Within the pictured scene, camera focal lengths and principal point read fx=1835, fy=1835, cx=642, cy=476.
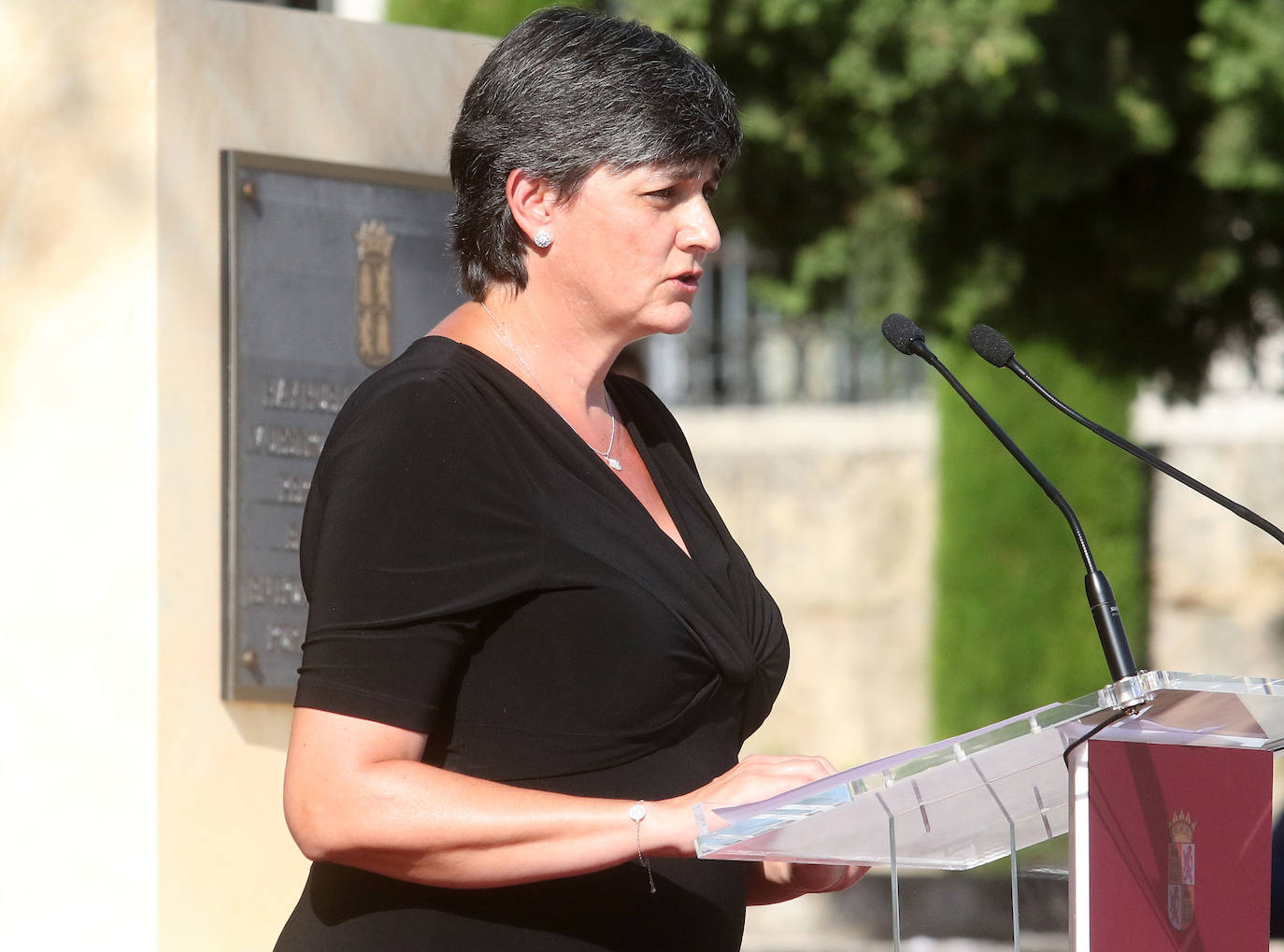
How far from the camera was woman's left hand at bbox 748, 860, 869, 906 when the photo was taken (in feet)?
7.32

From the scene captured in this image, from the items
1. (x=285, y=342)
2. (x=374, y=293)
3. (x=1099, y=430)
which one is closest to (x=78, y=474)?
(x=285, y=342)

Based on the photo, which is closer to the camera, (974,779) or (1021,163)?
(974,779)

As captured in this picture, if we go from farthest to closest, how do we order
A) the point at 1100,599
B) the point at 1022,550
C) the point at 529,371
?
the point at 1022,550, the point at 529,371, the point at 1100,599

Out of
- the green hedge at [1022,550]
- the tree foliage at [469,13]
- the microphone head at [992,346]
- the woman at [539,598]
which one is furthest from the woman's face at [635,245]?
the green hedge at [1022,550]

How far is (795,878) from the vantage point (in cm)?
226

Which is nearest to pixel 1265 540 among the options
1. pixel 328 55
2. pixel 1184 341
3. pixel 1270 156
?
pixel 1184 341

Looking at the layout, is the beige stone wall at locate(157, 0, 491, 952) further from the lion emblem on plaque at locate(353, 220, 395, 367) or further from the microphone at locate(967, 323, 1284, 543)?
the microphone at locate(967, 323, 1284, 543)

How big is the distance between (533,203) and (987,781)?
859 millimetres

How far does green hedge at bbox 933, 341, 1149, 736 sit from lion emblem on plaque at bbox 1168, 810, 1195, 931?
7.43m

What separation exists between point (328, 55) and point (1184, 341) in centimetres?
596

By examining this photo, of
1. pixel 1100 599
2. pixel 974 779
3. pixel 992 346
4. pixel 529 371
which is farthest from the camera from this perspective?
pixel 992 346

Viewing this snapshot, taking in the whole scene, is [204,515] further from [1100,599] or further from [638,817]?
[1100,599]

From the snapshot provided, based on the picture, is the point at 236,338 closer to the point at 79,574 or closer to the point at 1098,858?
the point at 79,574

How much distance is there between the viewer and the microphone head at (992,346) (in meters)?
2.30
